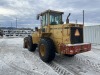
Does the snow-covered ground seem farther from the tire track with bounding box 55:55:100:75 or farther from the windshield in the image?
the windshield

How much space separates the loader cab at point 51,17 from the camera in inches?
416

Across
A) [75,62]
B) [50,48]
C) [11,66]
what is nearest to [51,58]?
[50,48]

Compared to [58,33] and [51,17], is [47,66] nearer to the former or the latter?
[58,33]

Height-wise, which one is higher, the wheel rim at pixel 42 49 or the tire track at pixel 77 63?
the wheel rim at pixel 42 49

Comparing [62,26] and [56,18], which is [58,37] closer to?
[62,26]

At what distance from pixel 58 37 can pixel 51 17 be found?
1.54 m

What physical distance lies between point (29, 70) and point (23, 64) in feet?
3.41

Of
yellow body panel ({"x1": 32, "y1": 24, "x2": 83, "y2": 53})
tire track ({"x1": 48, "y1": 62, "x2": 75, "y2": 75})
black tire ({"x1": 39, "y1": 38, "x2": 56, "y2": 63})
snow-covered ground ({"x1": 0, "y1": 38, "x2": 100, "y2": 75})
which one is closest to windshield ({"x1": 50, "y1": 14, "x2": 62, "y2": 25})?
yellow body panel ({"x1": 32, "y1": 24, "x2": 83, "y2": 53})

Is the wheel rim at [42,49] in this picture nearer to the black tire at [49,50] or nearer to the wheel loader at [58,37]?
the wheel loader at [58,37]

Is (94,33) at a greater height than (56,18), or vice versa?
(56,18)

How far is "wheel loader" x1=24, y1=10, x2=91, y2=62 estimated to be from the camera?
9.15 m

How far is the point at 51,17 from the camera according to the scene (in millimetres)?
10680

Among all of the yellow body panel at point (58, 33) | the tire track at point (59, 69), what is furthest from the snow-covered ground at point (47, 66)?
the yellow body panel at point (58, 33)

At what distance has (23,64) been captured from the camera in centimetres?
923
